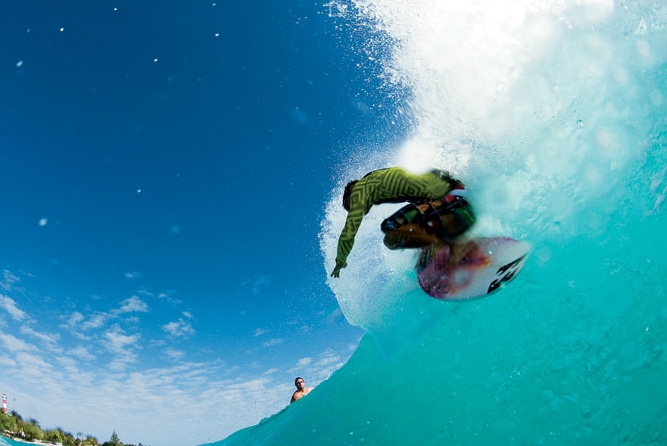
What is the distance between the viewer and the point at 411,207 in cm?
379

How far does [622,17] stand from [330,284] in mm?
5081

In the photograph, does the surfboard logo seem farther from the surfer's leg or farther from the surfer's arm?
the surfer's arm

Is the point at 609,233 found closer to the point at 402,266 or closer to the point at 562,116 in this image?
the point at 562,116

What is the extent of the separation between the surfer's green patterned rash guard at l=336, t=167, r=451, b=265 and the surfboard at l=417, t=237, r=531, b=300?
687 mm

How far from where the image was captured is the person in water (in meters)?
3.54

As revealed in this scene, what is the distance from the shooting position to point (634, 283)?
412cm

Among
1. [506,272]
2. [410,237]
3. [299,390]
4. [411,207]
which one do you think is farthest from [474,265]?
[299,390]

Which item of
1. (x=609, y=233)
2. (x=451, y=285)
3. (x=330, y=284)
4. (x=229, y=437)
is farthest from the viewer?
(x=229, y=437)

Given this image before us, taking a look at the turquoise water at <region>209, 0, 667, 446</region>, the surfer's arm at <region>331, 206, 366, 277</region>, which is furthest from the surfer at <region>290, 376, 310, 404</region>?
the surfer's arm at <region>331, 206, 366, 277</region>

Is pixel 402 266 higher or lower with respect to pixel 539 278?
higher

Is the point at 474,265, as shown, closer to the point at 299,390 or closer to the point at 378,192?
the point at 378,192

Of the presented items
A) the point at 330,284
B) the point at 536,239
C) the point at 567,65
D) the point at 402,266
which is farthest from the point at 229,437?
the point at 567,65

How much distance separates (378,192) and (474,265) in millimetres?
1174

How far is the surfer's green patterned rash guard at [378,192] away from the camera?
350 cm
